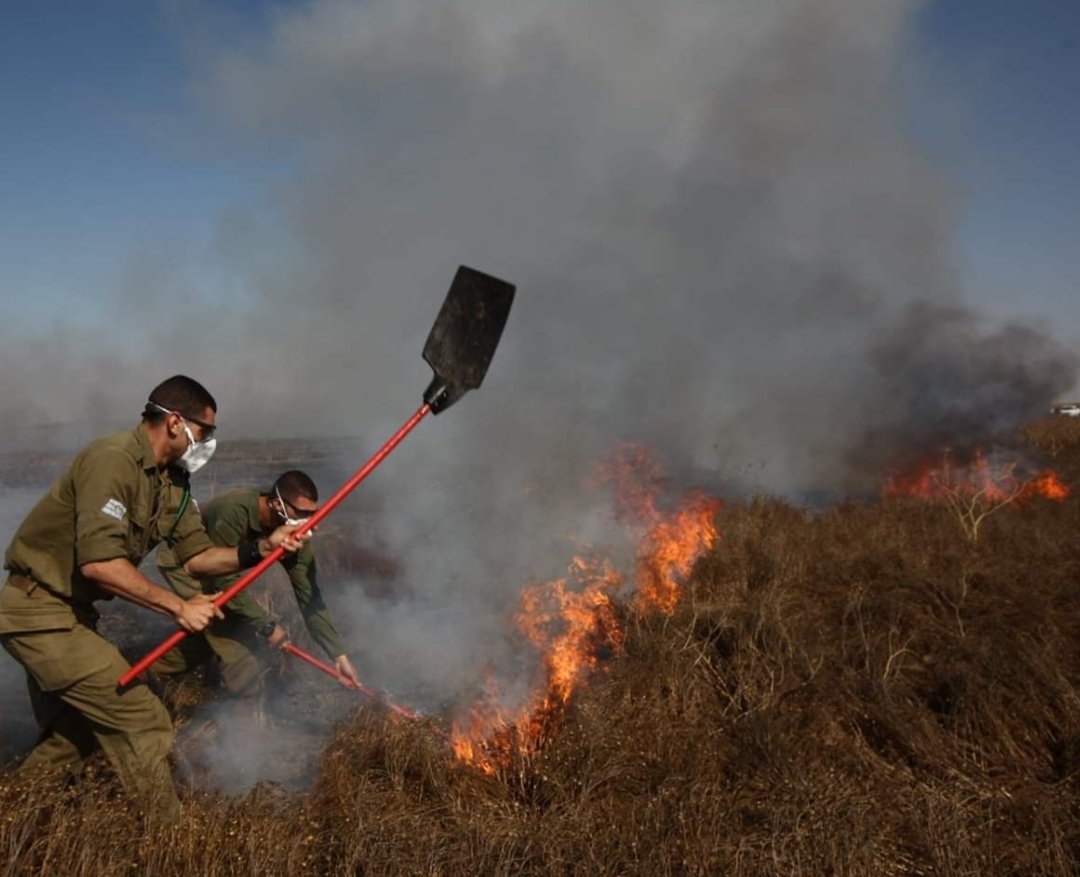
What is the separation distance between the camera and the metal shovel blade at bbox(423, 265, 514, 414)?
3811 mm

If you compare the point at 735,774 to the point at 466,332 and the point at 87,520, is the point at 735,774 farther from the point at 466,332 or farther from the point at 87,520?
the point at 87,520

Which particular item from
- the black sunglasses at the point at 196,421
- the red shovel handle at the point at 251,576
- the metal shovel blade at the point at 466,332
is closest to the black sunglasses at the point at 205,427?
the black sunglasses at the point at 196,421

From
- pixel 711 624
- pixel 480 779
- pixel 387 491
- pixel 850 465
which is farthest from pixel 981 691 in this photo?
pixel 850 465

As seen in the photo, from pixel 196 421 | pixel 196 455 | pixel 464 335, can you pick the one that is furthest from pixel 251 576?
pixel 464 335

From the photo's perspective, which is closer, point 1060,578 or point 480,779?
point 480,779

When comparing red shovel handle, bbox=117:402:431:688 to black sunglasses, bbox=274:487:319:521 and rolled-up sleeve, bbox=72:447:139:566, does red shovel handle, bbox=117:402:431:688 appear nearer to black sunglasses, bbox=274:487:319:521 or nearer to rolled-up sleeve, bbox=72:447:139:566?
rolled-up sleeve, bbox=72:447:139:566

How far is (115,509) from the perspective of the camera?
2742mm

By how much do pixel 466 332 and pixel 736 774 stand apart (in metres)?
2.83

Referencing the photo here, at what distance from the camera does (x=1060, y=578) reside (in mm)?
6578

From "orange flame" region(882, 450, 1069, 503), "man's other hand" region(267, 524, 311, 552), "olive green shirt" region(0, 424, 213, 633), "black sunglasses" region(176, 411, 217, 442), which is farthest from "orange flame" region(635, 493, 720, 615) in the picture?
"orange flame" region(882, 450, 1069, 503)

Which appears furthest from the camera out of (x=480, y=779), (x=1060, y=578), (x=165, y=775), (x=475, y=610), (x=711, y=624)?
(x=1060, y=578)

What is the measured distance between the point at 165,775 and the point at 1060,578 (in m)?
7.69

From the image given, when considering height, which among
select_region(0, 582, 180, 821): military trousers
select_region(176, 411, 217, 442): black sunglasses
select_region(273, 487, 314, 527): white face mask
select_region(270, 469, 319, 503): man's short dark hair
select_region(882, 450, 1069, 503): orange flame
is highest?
select_region(882, 450, 1069, 503): orange flame

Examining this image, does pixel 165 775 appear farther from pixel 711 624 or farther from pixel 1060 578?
pixel 1060 578
